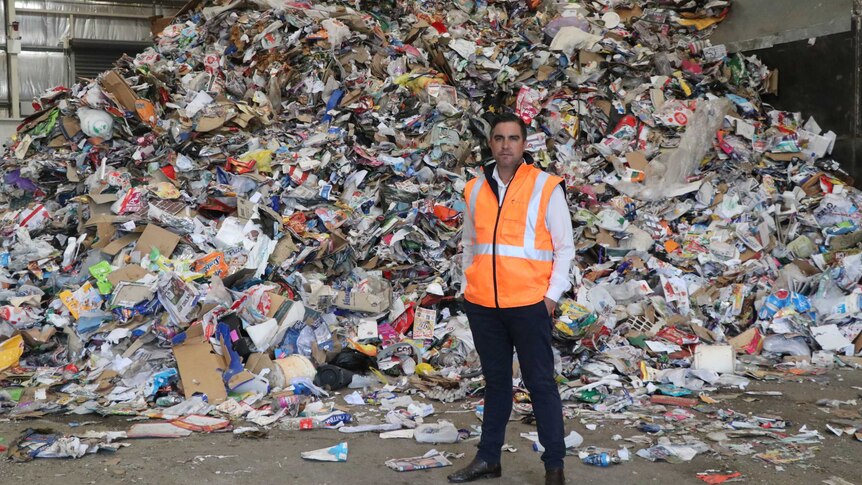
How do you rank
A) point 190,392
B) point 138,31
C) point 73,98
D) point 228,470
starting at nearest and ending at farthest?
1. point 228,470
2. point 190,392
3. point 73,98
4. point 138,31

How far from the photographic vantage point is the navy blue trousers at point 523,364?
320 cm

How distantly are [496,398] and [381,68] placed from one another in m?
5.19

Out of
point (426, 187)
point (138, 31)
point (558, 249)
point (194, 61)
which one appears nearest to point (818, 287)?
point (426, 187)

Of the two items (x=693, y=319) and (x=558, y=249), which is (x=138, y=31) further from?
(x=558, y=249)

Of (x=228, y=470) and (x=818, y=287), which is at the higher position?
(x=818, y=287)

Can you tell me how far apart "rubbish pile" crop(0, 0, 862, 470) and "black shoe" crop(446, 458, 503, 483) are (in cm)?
Answer: 25

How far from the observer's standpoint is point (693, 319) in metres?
5.95

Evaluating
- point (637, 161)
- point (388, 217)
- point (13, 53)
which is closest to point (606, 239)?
point (637, 161)

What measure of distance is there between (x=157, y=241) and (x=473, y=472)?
3.22 metres

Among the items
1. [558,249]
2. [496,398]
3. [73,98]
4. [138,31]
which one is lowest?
[496,398]

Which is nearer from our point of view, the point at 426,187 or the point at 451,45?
the point at 426,187

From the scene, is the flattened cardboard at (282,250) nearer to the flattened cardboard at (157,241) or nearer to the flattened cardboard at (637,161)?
the flattened cardboard at (157,241)

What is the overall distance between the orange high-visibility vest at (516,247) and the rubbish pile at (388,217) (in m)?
0.97

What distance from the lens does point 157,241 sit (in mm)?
5637
